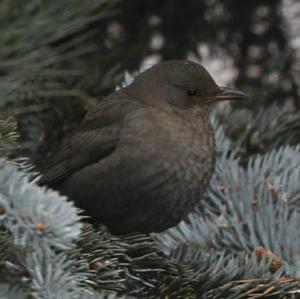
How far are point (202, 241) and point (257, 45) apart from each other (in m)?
1.64

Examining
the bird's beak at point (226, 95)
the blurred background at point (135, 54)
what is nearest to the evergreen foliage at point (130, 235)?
the blurred background at point (135, 54)

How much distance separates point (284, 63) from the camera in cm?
398

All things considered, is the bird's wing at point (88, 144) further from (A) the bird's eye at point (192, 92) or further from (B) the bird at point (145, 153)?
(A) the bird's eye at point (192, 92)

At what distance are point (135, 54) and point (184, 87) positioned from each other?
652 mm

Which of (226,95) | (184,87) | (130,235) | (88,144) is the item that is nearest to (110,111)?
(88,144)

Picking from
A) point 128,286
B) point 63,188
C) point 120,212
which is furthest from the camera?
point 63,188

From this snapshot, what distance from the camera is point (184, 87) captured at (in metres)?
3.23

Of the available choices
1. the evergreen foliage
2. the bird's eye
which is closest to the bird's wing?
the evergreen foliage

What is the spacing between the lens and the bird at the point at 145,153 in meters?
2.77

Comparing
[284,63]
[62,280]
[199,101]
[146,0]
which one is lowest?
[62,280]

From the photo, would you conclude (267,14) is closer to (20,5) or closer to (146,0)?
(146,0)

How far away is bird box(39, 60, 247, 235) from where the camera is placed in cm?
277

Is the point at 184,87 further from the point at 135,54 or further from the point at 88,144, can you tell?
the point at 135,54

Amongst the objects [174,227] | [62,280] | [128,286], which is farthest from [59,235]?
→ [174,227]
